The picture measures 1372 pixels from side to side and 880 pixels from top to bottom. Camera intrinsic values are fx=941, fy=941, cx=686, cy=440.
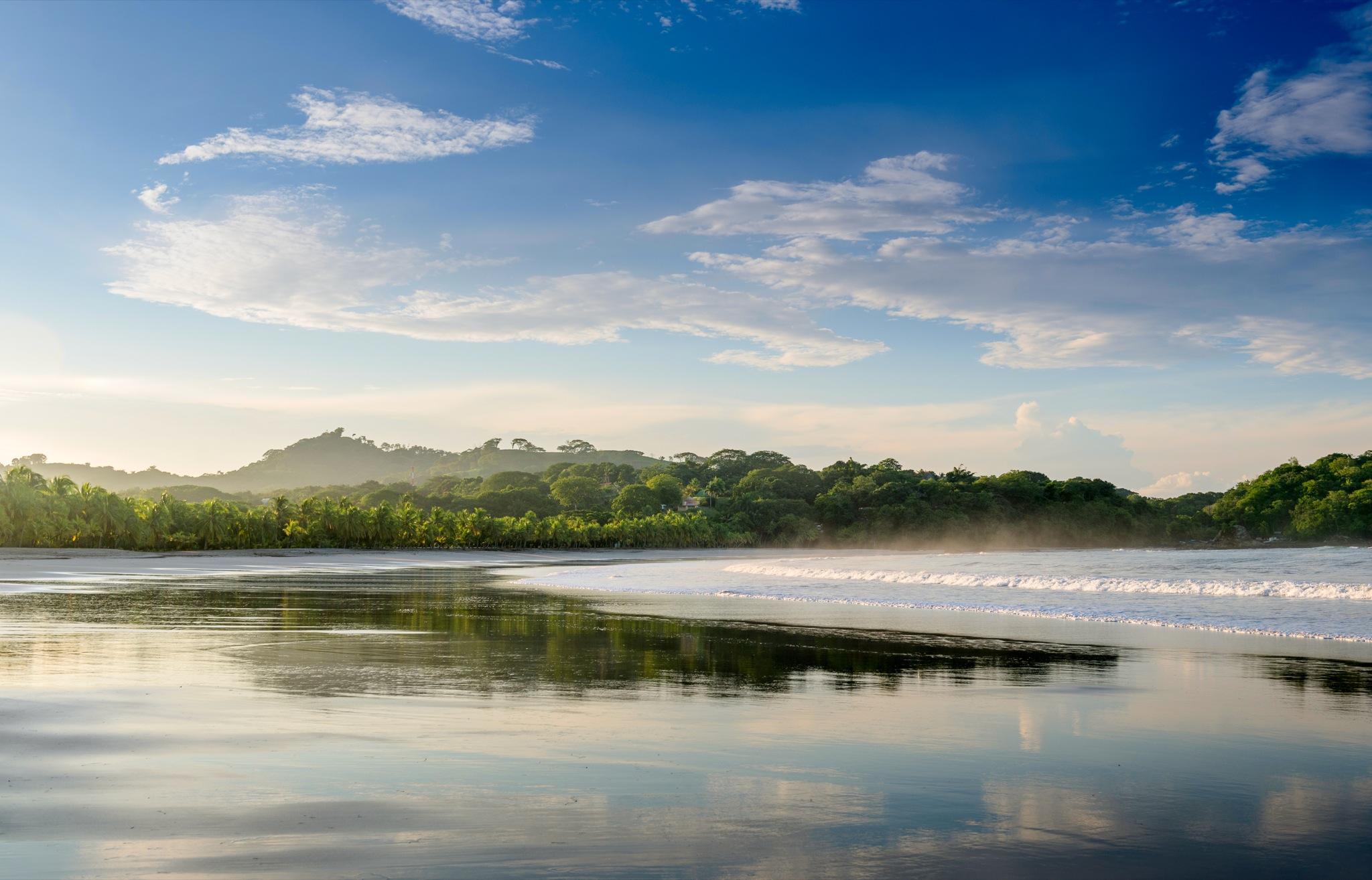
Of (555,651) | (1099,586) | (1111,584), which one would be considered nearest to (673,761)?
(555,651)

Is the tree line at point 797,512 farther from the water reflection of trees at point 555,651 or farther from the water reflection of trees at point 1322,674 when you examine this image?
the water reflection of trees at point 1322,674

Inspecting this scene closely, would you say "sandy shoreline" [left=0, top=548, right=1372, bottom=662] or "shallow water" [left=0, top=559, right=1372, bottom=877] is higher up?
"shallow water" [left=0, top=559, right=1372, bottom=877]

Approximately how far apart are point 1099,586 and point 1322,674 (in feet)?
58.1

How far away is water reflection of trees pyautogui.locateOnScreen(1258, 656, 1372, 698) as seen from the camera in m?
11.1

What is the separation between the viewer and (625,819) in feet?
18.2

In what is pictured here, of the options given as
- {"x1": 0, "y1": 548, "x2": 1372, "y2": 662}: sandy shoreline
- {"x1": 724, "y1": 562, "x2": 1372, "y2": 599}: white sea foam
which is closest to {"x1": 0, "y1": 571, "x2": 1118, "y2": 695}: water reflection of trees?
{"x1": 0, "y1": 548, "x2": 1372, "y2": 662}: sandy shoreline

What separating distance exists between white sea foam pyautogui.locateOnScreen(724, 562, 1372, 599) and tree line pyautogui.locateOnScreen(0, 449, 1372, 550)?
58.2 metres

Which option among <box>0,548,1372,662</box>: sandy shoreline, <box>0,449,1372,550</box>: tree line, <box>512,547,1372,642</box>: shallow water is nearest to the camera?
<box>0,548,1372,662</box>: sandy shoreline

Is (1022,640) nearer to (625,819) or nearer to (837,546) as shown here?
(625,819)

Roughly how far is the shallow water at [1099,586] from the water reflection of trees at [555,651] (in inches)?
282

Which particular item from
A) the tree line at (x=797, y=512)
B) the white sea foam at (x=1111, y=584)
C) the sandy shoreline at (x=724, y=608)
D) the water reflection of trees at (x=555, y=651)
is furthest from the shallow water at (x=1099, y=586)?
the tree line at (x=797, y=512)

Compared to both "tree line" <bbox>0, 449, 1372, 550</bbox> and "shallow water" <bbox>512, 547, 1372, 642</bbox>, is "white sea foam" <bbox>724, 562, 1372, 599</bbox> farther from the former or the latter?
"tree line" <bbox>0, 449, 1372, 550</bbox>

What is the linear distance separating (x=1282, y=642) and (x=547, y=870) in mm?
15873

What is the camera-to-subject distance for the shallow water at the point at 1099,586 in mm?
20562
